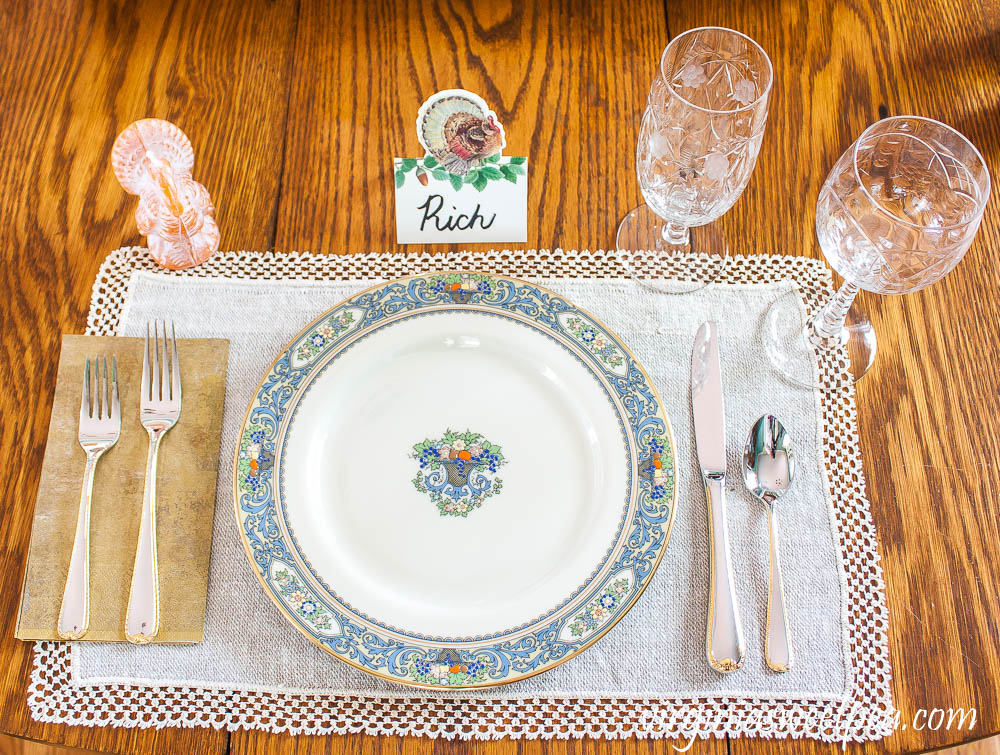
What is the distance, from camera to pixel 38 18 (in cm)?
99

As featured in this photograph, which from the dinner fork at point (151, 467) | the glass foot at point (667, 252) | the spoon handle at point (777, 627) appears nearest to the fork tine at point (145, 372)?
the dinner fork at point (151, 467)

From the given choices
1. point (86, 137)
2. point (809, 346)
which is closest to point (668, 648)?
point (809, 346)

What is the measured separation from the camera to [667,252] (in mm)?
886

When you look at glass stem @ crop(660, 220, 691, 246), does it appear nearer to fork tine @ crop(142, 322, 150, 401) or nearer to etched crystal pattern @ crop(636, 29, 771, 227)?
etched crystal pattern @ crop(636, 29, 771, 227)

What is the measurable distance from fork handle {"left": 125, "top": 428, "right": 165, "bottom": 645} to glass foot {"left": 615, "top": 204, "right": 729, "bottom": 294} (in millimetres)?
596

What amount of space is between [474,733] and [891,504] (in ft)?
1.65

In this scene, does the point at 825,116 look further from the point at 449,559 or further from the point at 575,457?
the point at 449,559

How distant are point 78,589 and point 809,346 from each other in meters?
0.83

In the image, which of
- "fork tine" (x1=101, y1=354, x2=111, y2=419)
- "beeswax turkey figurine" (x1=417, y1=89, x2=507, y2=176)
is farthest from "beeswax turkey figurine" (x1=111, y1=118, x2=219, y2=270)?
"beeswax turkey figurine" (x1=417, y1=89, x2=507, y2=176)

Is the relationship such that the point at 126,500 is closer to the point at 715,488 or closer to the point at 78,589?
the point at 78,589

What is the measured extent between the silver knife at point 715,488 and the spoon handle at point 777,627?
0.03 meters

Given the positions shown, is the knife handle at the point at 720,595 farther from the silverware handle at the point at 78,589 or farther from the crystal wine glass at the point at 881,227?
the silverware handle at the point at 78,589

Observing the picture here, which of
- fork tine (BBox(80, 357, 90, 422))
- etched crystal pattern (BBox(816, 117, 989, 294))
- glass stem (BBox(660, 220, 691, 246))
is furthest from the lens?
glass stem (BBox(660, 220, 691, 246))

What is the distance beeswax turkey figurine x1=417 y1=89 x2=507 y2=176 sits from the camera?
33.0 inches
